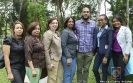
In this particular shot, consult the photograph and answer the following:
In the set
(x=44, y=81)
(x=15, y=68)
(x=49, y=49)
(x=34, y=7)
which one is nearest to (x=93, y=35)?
(x=49, y=49)

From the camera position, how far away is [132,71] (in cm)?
582

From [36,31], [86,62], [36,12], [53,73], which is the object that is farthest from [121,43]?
[36,12]

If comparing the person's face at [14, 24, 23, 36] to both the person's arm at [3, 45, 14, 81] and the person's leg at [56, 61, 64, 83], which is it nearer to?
the person's arm at [3, 45, 14, 81]

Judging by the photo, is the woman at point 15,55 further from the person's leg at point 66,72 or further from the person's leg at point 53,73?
the person's leg at point 66,72

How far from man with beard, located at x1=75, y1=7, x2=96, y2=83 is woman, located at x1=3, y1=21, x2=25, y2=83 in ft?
5.35

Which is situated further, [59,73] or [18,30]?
[59,73]

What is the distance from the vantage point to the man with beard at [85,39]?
5230 millimetres

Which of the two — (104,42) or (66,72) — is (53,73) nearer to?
(66,72)

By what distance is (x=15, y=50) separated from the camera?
12.7ft

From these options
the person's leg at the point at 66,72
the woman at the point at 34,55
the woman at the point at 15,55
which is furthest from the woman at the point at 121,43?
Result: the woman at the point at 15,55

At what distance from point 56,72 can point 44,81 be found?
2.68ft

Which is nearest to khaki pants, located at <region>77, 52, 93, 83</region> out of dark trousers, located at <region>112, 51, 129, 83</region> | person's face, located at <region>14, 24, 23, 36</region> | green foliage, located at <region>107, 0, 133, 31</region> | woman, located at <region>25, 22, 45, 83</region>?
dark trousers, located at <region>112, 51, 129, 83</region>

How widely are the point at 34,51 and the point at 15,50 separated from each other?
0.41m

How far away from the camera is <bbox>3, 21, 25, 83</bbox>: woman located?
149 inches
